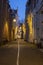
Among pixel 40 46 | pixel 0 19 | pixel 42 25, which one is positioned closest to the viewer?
pixel 40 46

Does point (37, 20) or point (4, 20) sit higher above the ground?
point (4, 20)

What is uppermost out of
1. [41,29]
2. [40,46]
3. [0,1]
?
[0,1]

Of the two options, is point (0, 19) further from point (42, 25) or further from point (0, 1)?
point (42, 25)

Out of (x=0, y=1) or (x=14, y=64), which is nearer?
(x=14, y=64)

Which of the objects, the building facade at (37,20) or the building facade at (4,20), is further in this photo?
the building facade at (4,20)

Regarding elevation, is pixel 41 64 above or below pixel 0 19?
below

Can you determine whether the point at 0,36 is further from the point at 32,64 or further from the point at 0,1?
the point at 32,64

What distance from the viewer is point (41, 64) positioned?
12773mm

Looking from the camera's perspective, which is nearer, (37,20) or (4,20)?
(37,20)

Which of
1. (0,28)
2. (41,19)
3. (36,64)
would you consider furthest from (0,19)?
(36,64)

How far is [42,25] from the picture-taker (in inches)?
1385

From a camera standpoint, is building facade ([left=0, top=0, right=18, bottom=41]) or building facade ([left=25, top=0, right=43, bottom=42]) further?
Answer: building facade ([left=0, top=0, right=18, bottom=41])

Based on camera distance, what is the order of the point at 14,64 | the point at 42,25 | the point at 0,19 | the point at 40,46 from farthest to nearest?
the point at 0,19 < the point at 42,25 < the point at 40,46 < the point at 14,64

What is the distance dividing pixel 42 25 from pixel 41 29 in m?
0.73
